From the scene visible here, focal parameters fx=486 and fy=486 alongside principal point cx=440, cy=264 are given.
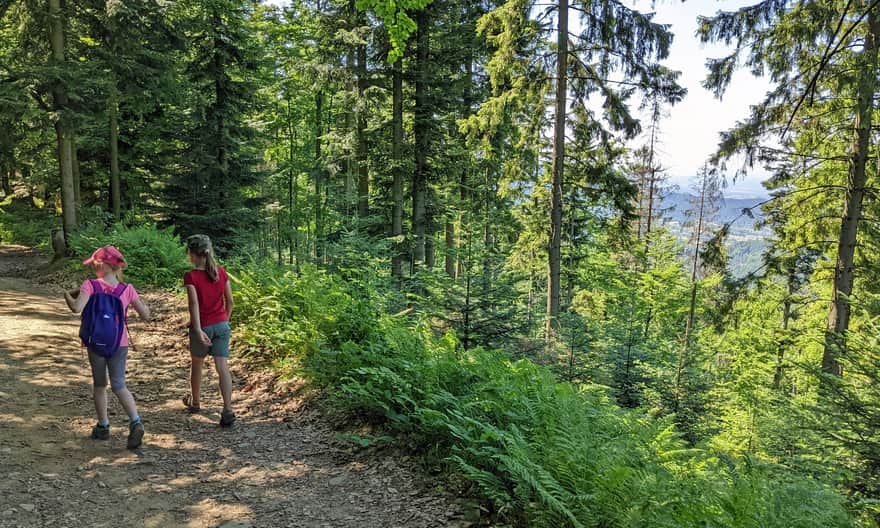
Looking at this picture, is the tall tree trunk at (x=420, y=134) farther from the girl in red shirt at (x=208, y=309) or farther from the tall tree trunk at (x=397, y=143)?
the girl in red shirt at (x=208, y=309)

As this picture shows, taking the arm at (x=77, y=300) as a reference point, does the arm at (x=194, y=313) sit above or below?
below

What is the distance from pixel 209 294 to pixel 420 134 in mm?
11509

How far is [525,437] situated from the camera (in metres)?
4.23

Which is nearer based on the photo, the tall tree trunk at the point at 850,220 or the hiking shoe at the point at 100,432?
the hiking shoe at the point at 100,432

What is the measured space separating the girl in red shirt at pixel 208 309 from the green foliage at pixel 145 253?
294 inches

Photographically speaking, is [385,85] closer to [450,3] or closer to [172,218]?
[450,3]

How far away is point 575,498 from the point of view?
3273 mm

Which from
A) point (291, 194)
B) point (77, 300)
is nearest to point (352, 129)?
point (291, 194)

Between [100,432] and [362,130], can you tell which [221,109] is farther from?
[100,432]

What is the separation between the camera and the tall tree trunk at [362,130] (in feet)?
50.8

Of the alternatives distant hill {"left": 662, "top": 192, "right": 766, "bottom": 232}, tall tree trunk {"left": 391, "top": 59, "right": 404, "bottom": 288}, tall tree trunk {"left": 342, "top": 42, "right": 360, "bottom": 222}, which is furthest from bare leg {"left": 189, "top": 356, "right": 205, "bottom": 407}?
distant hill {"left": 662, "top": 192, "right": 766, "bottom": 232}

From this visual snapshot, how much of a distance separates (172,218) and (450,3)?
12.7 meters

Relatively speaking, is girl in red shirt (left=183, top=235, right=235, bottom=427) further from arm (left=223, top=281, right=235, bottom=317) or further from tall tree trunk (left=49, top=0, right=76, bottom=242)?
tall tree trunk (left=49, top=0, right=76, bottom=242)

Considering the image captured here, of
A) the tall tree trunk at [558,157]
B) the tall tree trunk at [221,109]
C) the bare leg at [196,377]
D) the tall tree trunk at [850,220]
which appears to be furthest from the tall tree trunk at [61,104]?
the tall tree trunk at [850,220]
